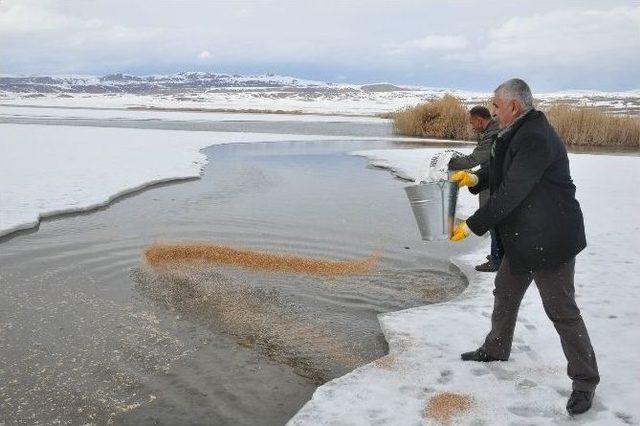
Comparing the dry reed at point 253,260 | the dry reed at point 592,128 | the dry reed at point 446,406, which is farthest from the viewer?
the dry reed at point 592,128

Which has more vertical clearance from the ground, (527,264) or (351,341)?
(527,264)

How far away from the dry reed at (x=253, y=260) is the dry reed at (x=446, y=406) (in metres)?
2.76

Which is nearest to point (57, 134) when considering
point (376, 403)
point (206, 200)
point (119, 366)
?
point (206, 200)

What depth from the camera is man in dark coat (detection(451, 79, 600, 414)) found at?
2900 mm

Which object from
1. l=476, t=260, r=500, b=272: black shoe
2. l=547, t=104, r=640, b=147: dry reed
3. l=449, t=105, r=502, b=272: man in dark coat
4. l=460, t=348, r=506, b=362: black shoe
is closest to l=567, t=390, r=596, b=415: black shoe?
l=460, t=348, r=506, b=362: black shoe

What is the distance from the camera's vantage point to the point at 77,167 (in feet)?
40.9

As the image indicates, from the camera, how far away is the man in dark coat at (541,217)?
9.52 feet

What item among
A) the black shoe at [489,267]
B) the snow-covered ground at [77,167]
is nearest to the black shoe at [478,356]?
the black shoe at [489,267]

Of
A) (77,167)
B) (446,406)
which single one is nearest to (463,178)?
(446,406)

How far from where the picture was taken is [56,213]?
28.1ft

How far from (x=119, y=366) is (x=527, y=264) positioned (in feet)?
8.74

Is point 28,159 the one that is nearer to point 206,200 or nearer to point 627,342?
point 206,200

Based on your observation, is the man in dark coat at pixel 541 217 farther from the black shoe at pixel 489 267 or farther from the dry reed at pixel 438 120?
the dry reed at pixel 438 120

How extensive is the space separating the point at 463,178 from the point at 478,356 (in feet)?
3.87
